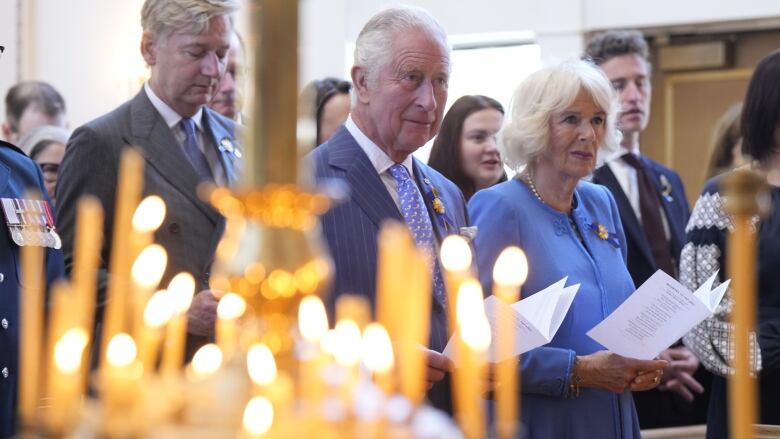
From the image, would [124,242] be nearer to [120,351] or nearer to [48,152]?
[120,351]

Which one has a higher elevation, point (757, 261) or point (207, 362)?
point (207, 362)

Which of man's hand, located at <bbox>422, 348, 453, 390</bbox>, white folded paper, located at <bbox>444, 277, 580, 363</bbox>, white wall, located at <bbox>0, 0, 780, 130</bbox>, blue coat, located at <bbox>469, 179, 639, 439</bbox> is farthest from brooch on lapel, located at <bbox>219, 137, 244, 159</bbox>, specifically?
white wall, located at <bbox>0, 0, 780, 130</bbox>

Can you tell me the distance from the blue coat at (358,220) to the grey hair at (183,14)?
1.50 feet

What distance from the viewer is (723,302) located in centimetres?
Answer: 413

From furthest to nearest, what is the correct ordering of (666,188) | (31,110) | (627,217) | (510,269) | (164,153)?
(31,110)
(666,188)
(627,217)
(164,153)
(510,269)

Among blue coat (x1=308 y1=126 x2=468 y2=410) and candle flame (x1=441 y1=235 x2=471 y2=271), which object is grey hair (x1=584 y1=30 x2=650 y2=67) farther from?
candle flame (x1=441 y1=235 x2=471 y2=271)

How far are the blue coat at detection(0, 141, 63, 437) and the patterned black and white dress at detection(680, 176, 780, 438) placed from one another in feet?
6.11

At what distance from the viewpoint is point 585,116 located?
3949 millimetres

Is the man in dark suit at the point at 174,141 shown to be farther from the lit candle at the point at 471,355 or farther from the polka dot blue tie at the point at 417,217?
the lit candle at the point at 471,355

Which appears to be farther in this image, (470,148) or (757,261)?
(470,148)

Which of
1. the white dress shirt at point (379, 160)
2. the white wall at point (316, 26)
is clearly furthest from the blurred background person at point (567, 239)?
the white wall at point (316, 26)

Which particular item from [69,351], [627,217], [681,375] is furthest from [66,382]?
[627,217]

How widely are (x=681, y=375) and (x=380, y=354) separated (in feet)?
12.7

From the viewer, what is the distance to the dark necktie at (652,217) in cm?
510
